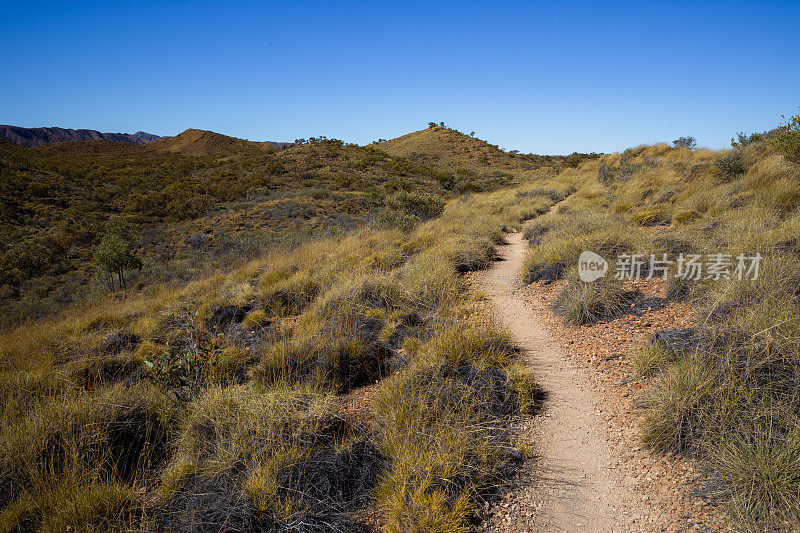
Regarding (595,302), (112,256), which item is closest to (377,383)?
(595,302)

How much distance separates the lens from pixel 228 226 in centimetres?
2120

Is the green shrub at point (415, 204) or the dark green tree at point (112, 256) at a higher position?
the green shrub at point (415, 204)

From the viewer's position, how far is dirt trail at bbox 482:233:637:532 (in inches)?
97.3

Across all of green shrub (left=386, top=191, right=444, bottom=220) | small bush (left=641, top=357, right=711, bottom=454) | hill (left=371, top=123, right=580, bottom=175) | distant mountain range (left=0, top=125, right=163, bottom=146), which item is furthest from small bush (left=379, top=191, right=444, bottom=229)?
distant mountain range (left=0, top=125, right=163, bottom=146)

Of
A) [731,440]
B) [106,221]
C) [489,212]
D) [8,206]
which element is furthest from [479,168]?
[731,440]

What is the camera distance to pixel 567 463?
294 cm

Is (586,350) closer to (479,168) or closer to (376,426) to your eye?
(376,426)

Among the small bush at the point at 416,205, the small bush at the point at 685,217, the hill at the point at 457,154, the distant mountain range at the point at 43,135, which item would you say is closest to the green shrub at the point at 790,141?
the small bush at the point at 685,217

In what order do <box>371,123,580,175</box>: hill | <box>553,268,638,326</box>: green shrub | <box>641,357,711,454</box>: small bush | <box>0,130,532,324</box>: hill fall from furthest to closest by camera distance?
<box>371,123,580,175</box>: hill → <box>0,130,532,324</box>: hill → <box>553,268,638,326</box>: green shrub → <box>641,357,711,454</box>: small bush

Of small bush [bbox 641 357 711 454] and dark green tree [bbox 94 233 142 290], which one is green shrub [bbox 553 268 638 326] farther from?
dark green tree [bbox 94 233 142 290]

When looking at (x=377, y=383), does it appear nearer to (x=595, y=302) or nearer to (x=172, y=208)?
(x=595, y=302)

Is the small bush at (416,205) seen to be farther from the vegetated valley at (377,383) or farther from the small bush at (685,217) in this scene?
the small bush at (685,217)

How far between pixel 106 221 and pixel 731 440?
29840mm

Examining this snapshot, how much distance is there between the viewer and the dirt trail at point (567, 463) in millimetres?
2473
